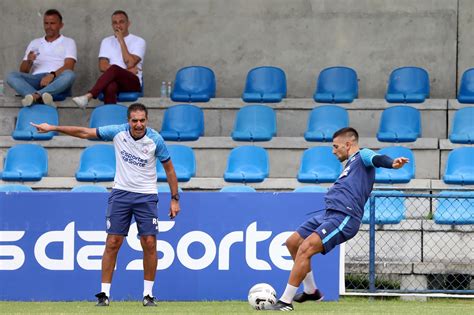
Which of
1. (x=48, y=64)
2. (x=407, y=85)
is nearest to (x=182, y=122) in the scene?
(x=48, y=64)

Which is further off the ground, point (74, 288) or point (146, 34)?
point (146, 34)

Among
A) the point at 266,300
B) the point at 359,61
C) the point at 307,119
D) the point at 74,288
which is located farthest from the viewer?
the point at 359,61

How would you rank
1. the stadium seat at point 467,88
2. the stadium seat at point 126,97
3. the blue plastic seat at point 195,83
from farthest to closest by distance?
the blue plastic seat at point 195,83 → the stadium seat at point 126,97 → the stadium seat at point 467,88

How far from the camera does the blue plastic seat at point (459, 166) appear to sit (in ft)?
54.1

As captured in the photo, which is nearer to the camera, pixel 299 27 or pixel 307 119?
pixel 307 119

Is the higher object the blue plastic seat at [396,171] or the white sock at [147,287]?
the blue plastic seat at [396,171]

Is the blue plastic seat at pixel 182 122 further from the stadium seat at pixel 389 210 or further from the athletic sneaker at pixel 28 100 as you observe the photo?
the stadium seat at pixel 389 210

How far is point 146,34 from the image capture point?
20.2 metres

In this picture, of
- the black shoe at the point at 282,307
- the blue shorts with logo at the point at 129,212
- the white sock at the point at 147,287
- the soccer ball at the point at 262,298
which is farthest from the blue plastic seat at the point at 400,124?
the black shoe at the point at 282,307

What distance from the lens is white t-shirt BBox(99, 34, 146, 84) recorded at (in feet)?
61.9

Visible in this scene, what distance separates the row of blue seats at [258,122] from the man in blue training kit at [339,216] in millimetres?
6041

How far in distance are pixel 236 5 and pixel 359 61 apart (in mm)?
2188

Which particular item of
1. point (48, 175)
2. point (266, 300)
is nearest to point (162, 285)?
point (266, 300)

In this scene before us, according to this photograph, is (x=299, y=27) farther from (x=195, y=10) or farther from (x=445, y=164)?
(x=445, y=164)
